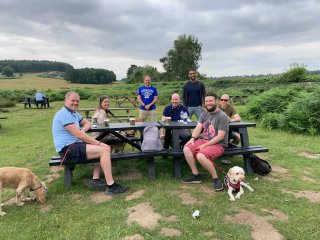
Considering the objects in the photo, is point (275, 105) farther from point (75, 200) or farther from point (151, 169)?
point (75, 200)

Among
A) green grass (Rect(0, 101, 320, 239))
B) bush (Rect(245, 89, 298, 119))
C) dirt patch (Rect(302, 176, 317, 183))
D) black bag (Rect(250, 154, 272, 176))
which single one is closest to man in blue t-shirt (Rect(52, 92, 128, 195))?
green grass (Rect(0, 101, 320, 239))

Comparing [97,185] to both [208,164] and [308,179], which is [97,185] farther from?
[308,179]

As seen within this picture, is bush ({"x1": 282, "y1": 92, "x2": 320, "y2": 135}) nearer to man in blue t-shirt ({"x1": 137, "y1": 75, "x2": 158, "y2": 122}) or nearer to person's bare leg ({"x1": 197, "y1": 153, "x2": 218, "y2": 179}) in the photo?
man in blue t-shirt ({"x1": 137, "y1": 75, "x2": 158, "y2": 122})

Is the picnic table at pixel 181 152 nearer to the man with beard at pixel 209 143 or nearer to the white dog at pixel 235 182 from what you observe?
the man with beard at pixel 209 143

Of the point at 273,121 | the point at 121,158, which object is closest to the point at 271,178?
the point at 121,158

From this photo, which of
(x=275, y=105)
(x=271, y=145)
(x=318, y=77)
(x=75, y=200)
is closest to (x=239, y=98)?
(x=275, y=105)

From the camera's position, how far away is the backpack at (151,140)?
17.8 ft

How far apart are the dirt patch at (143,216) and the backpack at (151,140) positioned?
1318 millimetres

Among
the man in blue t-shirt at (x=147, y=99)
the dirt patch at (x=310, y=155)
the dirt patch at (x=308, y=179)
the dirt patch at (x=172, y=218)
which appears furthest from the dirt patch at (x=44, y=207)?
the dirt patch at (x=310, y=155)

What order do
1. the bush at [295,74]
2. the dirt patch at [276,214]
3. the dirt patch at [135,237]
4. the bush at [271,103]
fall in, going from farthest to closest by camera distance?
the bush at [295,74]
the bush at [271,103]
the dirt patch at [276,214]
the dirt patch at [135,237]

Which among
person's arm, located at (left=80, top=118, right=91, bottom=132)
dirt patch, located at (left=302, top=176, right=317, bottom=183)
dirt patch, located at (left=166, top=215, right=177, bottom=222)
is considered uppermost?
person's arm, located at (left=80, top=118, right=91, bottom=132)

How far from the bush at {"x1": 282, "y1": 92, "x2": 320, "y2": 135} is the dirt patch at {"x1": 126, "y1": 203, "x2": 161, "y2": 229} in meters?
7.11

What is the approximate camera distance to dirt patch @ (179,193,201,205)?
4.33 metres

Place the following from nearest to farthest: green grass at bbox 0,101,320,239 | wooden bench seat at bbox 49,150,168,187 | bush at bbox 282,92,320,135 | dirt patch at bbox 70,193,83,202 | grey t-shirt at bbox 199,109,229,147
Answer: green grass at bbox 0,101,320,239 → dirt patch at bbox 70,193,83,202 → wooden bench seat at bbox 49,150,168,187 → grey t-shirt at bbox 199,109,229,147 → bush at bbox 282,92,320,135
